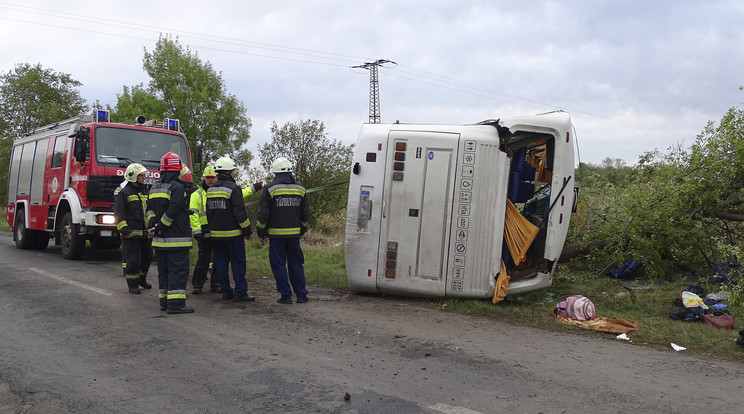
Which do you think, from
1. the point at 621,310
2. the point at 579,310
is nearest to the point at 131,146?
the point at 579,310

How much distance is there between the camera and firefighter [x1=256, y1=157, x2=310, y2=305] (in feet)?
24.9

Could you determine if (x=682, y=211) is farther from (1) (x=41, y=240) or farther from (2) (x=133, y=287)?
(1) (x=41, y=240)

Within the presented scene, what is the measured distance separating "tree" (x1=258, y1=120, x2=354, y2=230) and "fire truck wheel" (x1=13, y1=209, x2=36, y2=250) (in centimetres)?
622

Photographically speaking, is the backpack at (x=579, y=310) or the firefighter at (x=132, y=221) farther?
the firefighter at (x=132, y=221)

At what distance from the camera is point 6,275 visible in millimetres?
9547

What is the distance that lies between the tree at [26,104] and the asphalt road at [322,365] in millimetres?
28127

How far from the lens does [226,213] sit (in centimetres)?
760

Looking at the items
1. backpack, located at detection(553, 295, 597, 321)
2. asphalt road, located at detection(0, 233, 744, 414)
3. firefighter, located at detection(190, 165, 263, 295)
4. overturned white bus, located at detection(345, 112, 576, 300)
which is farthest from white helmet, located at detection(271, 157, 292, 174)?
backpack, located at detection(553, 295, 597, 321)

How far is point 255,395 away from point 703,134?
6925 millimetres

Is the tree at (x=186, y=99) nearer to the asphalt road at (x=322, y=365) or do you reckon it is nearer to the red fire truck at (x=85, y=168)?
the red fire truck at (x=85, y=168)

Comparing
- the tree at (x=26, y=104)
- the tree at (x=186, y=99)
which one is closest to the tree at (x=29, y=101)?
the tree at (x=26, y=104)

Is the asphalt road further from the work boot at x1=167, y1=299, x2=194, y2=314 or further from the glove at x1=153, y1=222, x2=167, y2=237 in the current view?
the glove at x1=153, y1=222, x2=167, y2=237

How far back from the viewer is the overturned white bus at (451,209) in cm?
738

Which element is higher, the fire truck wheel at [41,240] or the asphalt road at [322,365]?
the asphalt road at [322,365]
